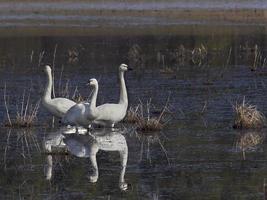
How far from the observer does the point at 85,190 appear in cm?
1138

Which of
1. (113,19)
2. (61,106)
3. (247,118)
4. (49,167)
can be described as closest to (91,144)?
(61,106)

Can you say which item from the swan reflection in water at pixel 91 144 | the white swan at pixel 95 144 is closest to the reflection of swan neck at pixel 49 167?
the swan reflection in water at pixel 91 144

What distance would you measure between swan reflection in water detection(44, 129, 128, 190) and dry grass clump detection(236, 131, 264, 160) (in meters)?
1.69

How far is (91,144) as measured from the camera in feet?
49.3

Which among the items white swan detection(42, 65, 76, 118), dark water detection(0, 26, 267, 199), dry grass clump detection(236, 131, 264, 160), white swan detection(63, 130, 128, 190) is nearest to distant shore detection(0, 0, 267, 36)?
dark water detection(0, 26, 267, 199)

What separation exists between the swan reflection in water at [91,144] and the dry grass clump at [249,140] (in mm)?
1694

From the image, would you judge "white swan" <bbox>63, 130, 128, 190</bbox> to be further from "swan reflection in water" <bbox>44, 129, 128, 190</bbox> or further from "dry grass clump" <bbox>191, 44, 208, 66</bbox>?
"dry grass clump" <bbox>191, 44, 208, 66</bbox>

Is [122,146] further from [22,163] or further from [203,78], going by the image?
[203,78]

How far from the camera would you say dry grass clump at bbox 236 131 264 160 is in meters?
14.5

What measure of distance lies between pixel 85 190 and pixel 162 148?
3246mm

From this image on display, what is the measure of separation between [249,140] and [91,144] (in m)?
2.41

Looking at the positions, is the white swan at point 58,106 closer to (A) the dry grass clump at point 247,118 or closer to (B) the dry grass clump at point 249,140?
(A) the dry grass clump at point 247,118

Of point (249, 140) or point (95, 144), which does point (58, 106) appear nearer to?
point (95, 144)

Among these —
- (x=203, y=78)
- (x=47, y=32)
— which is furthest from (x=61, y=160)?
(x=47, y=32)
